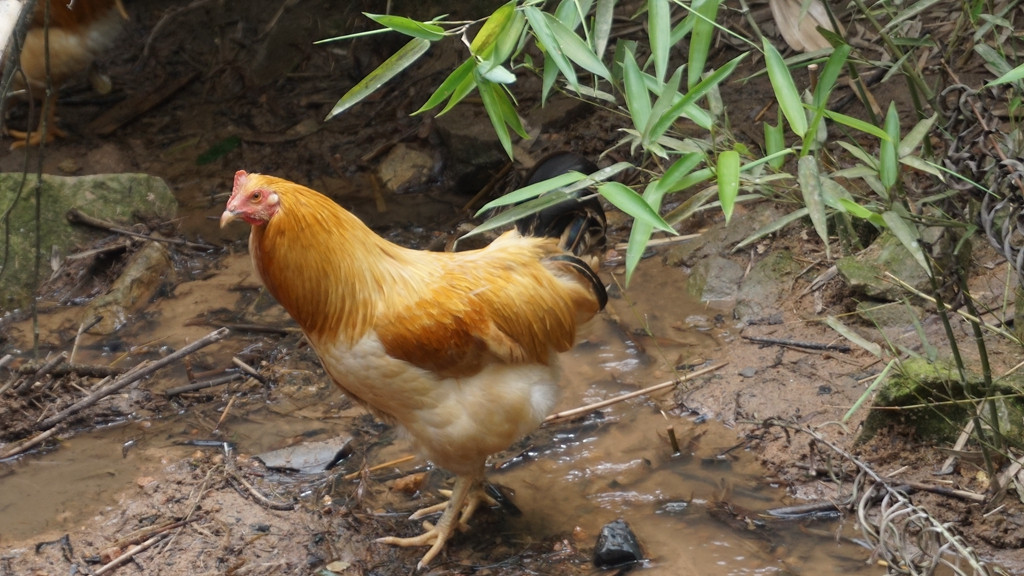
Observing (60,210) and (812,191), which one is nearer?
(812,191)

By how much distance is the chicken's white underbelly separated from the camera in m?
3.79

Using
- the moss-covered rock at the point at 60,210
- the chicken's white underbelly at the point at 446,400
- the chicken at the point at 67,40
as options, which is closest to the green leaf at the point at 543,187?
the chicken's white underbelly at the point at 446,400

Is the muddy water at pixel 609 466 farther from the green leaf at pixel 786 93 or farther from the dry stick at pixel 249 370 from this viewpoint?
the green leaf at pixel 786 93

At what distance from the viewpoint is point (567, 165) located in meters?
4.05

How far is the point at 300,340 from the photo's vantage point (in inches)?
222

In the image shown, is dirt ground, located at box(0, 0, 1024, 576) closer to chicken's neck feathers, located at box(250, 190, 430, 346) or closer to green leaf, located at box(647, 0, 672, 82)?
chicken's neck feathers, located at box(250, 190, 430, 346)

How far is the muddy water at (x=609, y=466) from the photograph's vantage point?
3.91 m

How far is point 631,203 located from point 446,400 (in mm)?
1621

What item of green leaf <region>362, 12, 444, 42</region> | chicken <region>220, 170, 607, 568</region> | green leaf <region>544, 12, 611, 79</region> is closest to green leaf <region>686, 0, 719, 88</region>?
green leaf <region>544, 12, 611, 79</region>

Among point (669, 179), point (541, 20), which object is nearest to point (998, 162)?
point (669, 179)

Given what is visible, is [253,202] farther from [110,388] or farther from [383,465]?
[110,388]

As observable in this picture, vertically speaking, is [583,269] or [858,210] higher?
[858,210]

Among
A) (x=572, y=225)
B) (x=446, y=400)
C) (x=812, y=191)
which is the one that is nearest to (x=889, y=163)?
(x=812, y=191)

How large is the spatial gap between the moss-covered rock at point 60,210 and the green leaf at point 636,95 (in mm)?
4835
